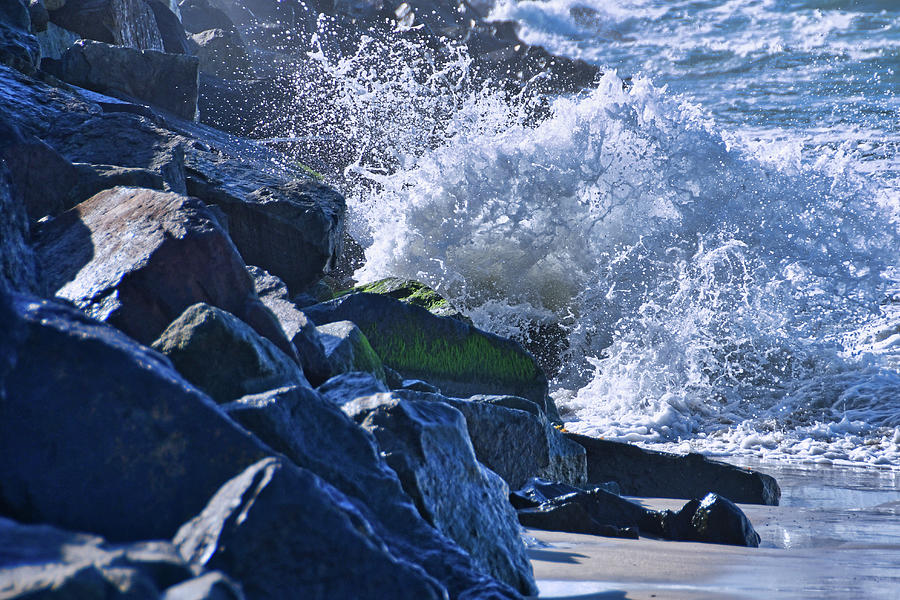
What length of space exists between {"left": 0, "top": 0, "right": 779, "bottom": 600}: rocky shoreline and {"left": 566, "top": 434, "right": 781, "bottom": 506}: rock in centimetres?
1

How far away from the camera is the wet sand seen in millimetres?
1809

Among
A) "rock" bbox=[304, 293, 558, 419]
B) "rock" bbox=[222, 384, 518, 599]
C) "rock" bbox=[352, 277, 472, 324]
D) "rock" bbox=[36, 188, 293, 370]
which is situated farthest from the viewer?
"rock" bbox=[352, 277, 472, 324]

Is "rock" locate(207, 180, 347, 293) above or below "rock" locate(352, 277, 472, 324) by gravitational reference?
above

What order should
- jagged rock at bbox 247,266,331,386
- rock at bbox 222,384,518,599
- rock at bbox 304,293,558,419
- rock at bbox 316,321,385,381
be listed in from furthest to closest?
rock at bbox 304,293,558,419 → rock at bbox 316,321,385,381 → jagged rock at bbox 247,266,331,386 → rock at bbox 222,384,518,599

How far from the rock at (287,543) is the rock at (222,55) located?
19.5 metres

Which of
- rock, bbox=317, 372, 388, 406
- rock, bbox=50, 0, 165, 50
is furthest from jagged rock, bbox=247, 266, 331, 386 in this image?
rock, bbox=50, 0, 165, 50

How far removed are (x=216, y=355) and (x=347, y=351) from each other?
901 mm

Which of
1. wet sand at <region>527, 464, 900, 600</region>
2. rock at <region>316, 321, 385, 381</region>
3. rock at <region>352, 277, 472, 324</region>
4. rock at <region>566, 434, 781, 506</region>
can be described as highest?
rock at <region>316, 321, 385, 381</region>

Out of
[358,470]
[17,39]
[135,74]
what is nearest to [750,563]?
[358,470]

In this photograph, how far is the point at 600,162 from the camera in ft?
28.8

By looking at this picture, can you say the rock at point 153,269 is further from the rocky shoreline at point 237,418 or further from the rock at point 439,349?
the rock at point 439,349

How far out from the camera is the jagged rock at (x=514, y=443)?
9.94 feet

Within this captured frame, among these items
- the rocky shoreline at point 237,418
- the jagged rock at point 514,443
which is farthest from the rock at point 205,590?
the jagged rock at point 514,443

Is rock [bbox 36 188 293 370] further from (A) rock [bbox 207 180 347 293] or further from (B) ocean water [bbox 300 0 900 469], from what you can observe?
(B) ocean water [bbox 300 0 900 469]
